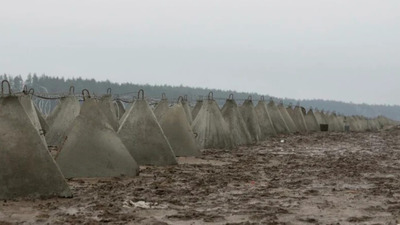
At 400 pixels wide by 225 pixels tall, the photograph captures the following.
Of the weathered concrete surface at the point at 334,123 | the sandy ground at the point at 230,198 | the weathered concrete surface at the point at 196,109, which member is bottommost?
the sandy ground at the point at 230,198

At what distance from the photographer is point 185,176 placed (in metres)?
12.6

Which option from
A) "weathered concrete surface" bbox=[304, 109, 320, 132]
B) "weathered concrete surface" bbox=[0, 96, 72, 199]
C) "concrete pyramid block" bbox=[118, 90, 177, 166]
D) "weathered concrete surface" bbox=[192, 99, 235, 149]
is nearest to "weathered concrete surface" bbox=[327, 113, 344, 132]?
"weathered concrete surface" bbox=[304, 109, 320, 132]

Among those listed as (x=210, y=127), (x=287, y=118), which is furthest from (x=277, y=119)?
(x=210, y=127)

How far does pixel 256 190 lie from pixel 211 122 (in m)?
10.1

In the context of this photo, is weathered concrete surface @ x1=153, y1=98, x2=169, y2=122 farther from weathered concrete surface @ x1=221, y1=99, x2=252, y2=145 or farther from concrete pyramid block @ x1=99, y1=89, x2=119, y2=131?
weathered concrete surface @ x1=221, y1=99, x2=252, y2=145

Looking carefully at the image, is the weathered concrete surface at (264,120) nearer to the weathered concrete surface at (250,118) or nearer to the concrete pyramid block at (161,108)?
the weathered concrete surface at (250,118)

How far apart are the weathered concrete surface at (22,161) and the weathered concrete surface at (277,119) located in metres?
23.1

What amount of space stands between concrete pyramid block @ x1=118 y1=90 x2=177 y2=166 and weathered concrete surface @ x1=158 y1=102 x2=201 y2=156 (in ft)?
8.88

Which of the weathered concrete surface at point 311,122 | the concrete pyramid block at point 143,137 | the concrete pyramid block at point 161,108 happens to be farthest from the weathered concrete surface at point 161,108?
the weathered concrete surface at point 311,122

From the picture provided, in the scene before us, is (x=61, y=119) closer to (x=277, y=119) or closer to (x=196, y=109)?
(x=196, y=109)

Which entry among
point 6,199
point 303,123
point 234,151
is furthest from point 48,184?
point 303,123

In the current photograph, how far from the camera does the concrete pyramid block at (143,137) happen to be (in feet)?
47.3

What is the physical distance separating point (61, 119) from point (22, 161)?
10.5 meters

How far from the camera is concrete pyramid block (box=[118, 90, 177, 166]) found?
14430mm
